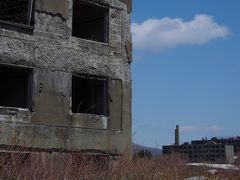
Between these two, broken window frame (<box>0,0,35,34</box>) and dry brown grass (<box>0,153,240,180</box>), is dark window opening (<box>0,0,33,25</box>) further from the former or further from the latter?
dry brown grass (<box>0,153,240,180</box>)

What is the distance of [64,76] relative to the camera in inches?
611

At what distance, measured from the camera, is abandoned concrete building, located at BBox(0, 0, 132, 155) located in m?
14.5

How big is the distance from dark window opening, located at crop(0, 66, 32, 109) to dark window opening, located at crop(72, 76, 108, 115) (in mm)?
1786

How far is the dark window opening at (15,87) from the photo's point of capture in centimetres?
1495

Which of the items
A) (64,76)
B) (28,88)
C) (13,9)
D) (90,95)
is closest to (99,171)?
(28,88)

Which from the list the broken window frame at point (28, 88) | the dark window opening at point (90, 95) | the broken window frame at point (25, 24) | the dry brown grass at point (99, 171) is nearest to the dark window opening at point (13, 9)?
the broken window frame at point (25, 24)

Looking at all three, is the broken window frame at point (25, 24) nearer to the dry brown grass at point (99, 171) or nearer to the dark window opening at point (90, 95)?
the dark window opening at point (90, 95)

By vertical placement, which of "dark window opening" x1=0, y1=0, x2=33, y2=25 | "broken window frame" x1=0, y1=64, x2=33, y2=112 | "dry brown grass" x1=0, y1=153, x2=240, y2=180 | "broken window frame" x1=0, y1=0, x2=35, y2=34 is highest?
"dark window opening" x1=0, y1=0, x2=33, y2=25

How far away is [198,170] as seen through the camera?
1095 cm

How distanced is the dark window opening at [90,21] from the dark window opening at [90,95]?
1.45 m

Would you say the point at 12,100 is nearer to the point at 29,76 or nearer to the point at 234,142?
the point at 29,76

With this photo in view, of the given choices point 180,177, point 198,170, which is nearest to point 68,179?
point 180,177

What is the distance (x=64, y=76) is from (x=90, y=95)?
92.0 inches

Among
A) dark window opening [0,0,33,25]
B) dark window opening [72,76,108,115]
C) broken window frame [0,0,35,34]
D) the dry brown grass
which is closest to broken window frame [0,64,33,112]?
broken window frame [0,0,35,34]
